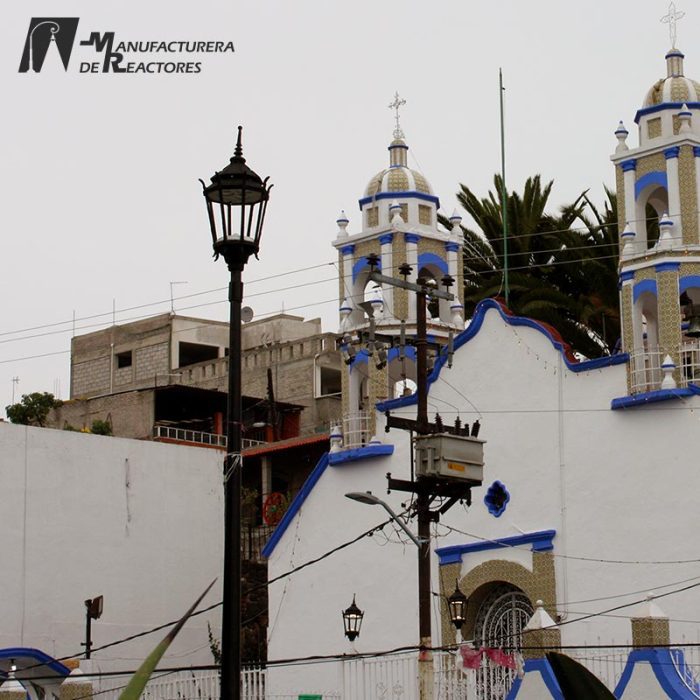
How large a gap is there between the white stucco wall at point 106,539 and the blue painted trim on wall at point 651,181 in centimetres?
1064

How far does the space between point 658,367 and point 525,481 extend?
272cm

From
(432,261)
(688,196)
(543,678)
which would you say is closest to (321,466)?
(432,261)

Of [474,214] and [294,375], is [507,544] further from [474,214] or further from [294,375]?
[294,375]

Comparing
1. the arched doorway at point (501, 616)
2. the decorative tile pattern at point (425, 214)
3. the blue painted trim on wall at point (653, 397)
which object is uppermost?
the decorative tile pattern at point (425, 214)

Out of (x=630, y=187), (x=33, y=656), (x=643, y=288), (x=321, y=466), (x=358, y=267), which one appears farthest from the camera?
(x=358, y=267)

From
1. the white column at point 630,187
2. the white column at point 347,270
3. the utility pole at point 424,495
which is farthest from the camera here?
the white column at point 347,270

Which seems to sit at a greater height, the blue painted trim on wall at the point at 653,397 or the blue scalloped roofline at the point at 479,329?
the blue scalloped roofline at the point at 479,329

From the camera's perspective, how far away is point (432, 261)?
1024 inches

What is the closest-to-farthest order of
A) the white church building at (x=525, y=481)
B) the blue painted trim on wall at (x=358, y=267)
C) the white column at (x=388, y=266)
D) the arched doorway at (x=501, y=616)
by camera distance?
1. the white church building at (x=525, y=481)
2. the arched doorway at (x=501, y=616)
3. the white column at (x=388, y=266)
4. the blue painted trim on wall at (x=358, y=267)

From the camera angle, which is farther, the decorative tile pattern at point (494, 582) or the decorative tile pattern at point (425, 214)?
the decorative tile pattern at point (425, 214)

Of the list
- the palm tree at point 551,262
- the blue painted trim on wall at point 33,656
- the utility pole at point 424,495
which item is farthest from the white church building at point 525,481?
the palm tree at point 551,262

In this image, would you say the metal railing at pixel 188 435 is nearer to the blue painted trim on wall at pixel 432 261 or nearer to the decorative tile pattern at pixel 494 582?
the blue painted trim on wall at pixel 432 261

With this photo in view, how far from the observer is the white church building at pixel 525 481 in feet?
65.9

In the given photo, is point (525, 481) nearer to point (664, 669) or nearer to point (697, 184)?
point (697, 184)
